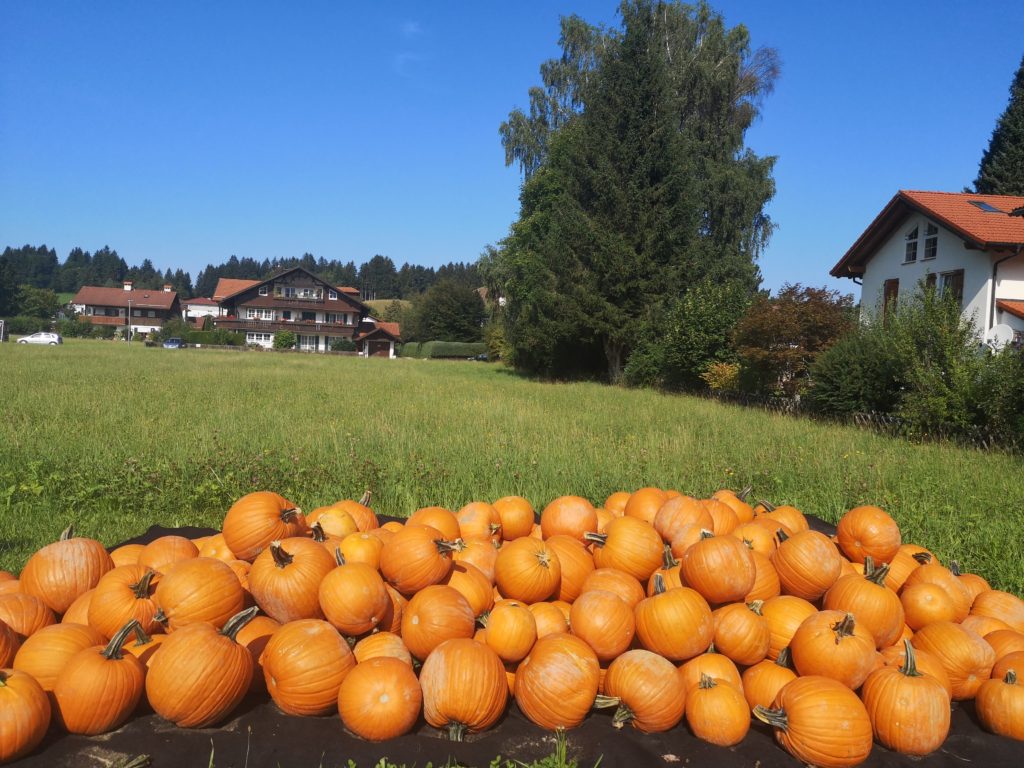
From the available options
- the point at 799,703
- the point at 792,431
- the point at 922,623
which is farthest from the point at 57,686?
the point at 792,431

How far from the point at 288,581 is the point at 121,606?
73 centimetres

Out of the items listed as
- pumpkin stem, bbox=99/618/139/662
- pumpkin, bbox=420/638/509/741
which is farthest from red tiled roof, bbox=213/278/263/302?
pumpkin, bbox=420/638/509/741

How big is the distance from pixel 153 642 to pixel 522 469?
5399mm

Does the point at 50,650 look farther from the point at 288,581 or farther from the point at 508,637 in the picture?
the point at 508,637

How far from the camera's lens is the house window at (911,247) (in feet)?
86.6

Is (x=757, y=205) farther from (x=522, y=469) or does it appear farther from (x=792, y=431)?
(x=522, y=469)

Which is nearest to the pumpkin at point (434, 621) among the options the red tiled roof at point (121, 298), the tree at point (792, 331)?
the tree at point (792, 331)

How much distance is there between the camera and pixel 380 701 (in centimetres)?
252

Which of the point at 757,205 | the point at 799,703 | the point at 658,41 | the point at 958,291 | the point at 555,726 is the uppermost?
the point at 658,41

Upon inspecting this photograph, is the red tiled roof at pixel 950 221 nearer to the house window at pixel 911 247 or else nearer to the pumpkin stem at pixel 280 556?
the house window at pixel 911 247

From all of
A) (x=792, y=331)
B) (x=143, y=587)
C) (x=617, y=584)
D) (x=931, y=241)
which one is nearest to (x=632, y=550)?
(x=617, y=584)

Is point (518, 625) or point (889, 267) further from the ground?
point (889, 267)

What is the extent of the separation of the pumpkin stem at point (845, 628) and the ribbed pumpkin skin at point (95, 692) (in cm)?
286

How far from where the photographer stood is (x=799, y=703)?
102 inches
